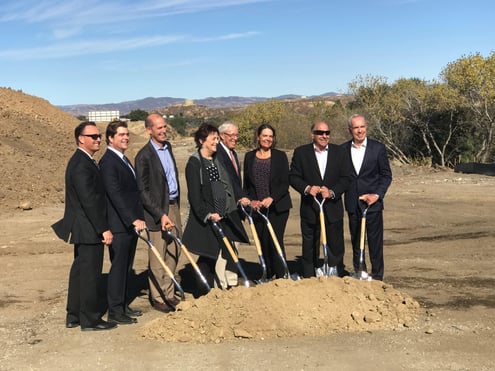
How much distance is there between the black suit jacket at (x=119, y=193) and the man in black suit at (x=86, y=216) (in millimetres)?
105

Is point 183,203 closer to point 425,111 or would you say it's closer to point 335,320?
point 335,320

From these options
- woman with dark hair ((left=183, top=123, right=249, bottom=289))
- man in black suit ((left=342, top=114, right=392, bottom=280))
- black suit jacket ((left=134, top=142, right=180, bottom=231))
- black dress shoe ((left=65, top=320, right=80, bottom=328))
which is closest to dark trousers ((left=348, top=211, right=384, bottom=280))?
man in black suit ((left=342, top=114, right=392, bottom=280))

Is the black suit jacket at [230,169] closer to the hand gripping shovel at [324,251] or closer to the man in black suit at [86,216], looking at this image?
the hand gripping shovel at [324,251]

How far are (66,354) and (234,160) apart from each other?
9.16 feet

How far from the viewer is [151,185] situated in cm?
593

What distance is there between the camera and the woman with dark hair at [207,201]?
6047 millimetres

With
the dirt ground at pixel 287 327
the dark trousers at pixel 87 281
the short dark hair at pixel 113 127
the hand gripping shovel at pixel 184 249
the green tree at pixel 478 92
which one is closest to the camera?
the dirt ground at pixel 287 327

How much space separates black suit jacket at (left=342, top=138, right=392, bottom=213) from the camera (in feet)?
21.1

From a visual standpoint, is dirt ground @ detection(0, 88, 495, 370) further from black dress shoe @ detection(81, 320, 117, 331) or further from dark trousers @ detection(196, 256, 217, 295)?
dark trousers @ detection(196, 256, 217, 295)

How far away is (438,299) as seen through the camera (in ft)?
21.6

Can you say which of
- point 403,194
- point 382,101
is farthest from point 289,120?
point 403,194

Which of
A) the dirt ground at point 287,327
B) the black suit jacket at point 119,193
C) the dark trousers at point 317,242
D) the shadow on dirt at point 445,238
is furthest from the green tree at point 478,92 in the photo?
the black suit jacket at point 119,193

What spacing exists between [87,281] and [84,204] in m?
0.77

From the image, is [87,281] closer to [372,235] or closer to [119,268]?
[119,268]
